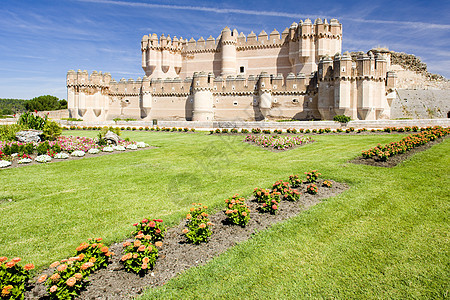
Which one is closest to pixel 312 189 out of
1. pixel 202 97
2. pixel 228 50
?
pixel 202 97

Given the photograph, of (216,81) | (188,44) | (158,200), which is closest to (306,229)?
(158,200)

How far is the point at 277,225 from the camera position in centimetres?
670

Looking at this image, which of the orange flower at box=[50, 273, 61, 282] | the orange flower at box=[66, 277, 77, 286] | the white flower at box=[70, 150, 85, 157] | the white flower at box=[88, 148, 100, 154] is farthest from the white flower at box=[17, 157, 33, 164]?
the orange flower at box=[66, 277, 77, 286]

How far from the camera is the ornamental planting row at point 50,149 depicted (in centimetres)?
1456

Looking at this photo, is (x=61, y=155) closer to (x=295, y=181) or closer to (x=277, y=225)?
(x=295, y=181)

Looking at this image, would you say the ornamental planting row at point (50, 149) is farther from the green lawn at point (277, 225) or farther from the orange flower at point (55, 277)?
the orange flower at point (55, 277)

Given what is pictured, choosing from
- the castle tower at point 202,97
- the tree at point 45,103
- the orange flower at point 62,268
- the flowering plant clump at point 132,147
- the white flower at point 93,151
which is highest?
the tree at point 45,103

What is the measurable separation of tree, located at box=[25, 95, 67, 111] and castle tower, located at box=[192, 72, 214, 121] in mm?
48224

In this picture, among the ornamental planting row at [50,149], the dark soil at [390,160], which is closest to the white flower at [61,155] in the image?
the ornamental planting row at [50,149]

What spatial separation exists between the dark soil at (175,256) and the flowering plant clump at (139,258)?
0.11 m

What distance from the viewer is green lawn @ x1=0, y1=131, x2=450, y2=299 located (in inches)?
182

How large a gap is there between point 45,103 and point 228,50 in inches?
2185

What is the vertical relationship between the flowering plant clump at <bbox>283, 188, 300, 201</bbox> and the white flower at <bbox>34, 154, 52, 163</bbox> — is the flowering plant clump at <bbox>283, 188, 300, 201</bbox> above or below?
below

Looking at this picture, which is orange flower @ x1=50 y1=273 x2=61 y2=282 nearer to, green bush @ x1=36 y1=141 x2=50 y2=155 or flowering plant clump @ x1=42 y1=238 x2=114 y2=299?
flowering plant clump @ x1=42 y1=238 x2=114 y2=299
